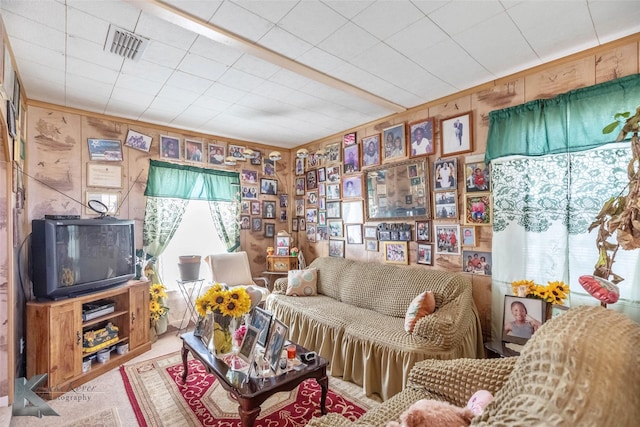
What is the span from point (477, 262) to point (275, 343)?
2.00m

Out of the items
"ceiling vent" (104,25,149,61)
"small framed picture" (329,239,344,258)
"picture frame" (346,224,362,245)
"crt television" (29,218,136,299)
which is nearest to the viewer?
"ceiling vent" (104,25,149,61)

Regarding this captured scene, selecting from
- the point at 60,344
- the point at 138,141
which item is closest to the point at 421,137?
the point at 138,141

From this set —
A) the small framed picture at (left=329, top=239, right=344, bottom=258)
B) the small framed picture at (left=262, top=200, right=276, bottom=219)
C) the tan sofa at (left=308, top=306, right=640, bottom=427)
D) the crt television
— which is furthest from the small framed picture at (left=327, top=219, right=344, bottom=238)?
the tan sofa at (left=308, top=306, right=640, bottom=427)

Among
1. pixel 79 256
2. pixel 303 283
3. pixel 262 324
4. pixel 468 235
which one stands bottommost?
pixel 303 283

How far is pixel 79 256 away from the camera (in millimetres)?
2719

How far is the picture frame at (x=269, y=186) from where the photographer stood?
4738 mm

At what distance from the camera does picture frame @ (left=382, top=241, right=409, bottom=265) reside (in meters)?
3.42

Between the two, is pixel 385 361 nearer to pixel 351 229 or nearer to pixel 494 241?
pixel 494 241

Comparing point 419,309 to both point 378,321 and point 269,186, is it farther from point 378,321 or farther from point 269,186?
point 269,186

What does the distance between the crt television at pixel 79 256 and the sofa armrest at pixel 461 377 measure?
2850mm

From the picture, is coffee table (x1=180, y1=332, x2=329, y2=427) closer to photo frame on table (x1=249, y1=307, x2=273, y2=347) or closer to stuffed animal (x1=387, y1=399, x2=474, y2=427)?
photo frame on table (x1=249, y1=307, x2=273, y2=347)

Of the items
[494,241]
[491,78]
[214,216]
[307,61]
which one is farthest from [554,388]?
[214,216]

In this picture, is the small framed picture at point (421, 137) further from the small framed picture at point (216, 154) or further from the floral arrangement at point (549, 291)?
the small framed picture at point (216, 154)

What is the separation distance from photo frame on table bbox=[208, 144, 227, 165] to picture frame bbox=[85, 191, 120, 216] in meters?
1.24
